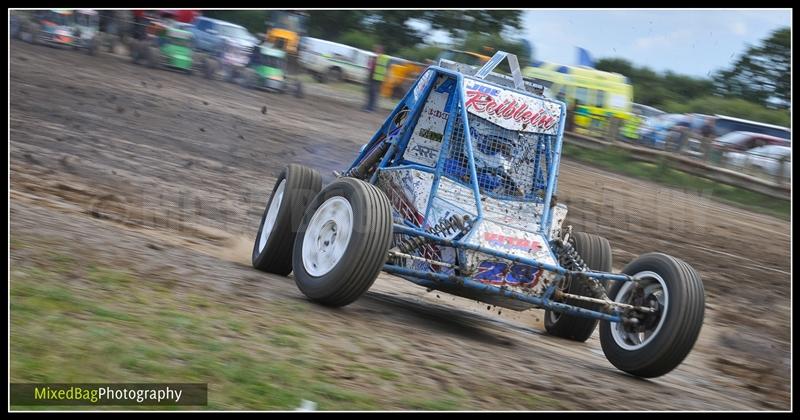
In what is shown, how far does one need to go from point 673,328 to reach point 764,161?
14.6m

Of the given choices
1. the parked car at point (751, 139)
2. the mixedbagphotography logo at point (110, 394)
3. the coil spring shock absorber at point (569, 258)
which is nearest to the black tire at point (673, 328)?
the coil spring shock absorber at point (569, 258)

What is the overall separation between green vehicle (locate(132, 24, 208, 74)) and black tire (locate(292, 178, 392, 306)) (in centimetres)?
1772

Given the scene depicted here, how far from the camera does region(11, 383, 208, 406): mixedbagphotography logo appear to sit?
405 centimetres

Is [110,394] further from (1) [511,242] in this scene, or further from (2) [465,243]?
(1) [511,242]

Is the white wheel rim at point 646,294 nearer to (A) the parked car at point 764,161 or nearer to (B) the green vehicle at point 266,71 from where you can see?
(A) the parked car at point 764,161

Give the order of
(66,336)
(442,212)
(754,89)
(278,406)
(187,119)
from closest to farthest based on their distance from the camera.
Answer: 1. (278,406)
2. (66,336)
3. (442,212)
4. (187,119)
5. (754,89)

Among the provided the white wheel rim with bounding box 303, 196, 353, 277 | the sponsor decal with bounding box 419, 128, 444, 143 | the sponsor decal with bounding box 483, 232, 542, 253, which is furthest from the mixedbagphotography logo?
the sponsor decal with bounding box 419, 128, 444, 143

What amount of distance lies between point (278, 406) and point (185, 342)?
78cm

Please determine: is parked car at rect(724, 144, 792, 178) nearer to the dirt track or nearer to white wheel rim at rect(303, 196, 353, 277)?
the dirt track

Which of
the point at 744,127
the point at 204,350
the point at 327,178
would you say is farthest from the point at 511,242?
the point at 744,127

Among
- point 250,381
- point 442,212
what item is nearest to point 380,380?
point 250,381

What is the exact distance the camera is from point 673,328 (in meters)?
5.98

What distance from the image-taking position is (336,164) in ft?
50.6
